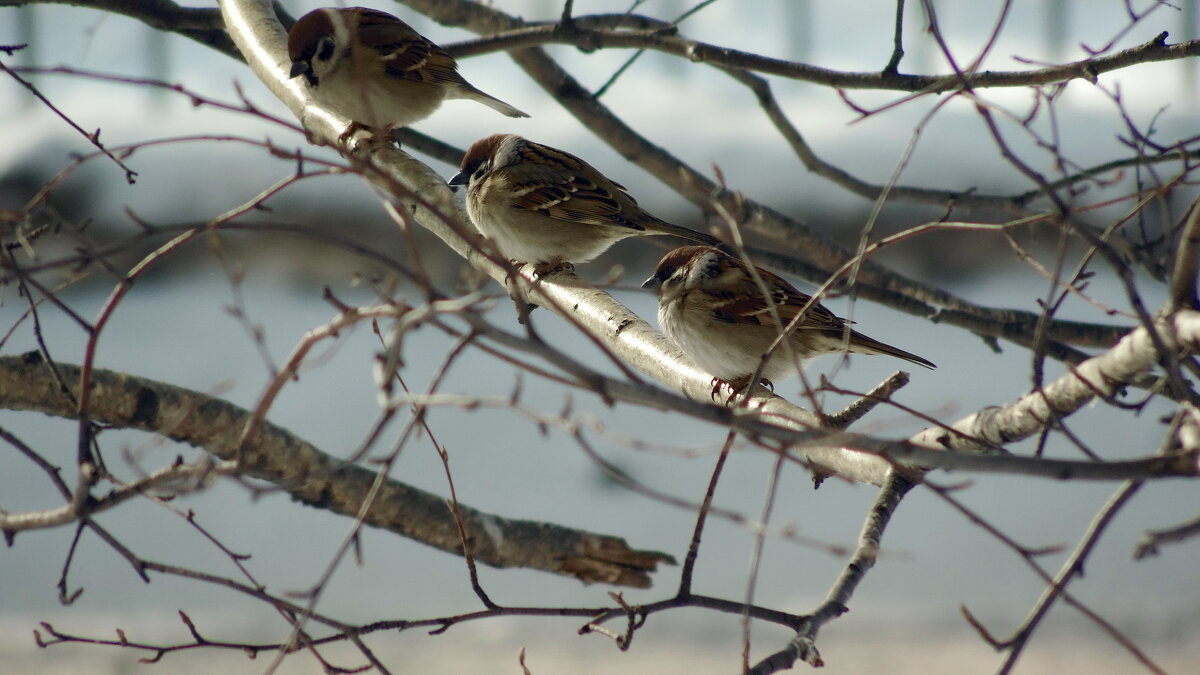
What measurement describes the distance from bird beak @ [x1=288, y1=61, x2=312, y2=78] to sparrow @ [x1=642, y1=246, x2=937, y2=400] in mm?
1137

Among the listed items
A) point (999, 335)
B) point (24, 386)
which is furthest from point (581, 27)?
point (24, 386)

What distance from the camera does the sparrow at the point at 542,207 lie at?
285 cm

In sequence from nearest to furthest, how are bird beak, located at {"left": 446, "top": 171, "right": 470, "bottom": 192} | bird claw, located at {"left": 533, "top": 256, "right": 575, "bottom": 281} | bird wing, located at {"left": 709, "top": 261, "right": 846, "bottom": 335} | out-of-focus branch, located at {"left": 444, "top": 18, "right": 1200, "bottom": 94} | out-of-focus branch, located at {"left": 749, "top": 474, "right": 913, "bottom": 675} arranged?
out-of-focus branch, located at {"left": 749, "top": 474, "right": 913, "bottom": 675}, out-of-focus branch, located at {"left": 444, "top": 18, "right": 1200, "bottom": 94}, bird wing, located at {"left": 709, "top": 261, "right": 846, "bottom": 335}, bird claw, located at {"left": 533, "top": 256, "right": 575, "bottom": 281}, bird beak, located at {"left": 446, "top": 171, "right": 470, "bottom": 192}

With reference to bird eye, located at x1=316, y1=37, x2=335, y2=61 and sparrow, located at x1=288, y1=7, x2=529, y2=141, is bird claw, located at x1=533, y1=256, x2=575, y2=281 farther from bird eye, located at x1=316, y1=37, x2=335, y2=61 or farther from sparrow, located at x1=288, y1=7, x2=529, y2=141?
bird eye, located at x1=316, y1=37, x2=335, y2=61

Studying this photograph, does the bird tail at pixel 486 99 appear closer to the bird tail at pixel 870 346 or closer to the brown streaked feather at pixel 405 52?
the brown streaked feather at pixel 405 52

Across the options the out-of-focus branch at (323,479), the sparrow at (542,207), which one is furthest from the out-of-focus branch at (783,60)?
the out-of-focus branch at (323,479)

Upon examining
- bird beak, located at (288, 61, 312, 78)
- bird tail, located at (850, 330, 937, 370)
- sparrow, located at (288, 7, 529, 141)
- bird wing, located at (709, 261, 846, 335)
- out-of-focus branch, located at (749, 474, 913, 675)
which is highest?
sparrow, located at (288, 7, 529, 141)

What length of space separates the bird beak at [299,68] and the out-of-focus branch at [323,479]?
0.98 metres

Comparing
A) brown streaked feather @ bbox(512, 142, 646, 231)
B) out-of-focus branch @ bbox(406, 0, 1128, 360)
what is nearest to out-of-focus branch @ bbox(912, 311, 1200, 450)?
brown streaked feather @ bbox(512, 142, 646, 231)

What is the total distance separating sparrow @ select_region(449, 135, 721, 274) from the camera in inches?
112

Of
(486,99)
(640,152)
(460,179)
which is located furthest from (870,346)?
(486,99)

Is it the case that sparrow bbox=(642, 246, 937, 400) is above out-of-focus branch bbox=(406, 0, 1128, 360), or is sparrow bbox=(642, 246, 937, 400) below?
below

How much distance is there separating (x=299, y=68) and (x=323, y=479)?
3.82 feet

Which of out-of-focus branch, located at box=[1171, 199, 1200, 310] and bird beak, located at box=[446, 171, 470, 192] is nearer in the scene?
out-of-focus branch, located at box=[1171, 199, 1200, 310]
